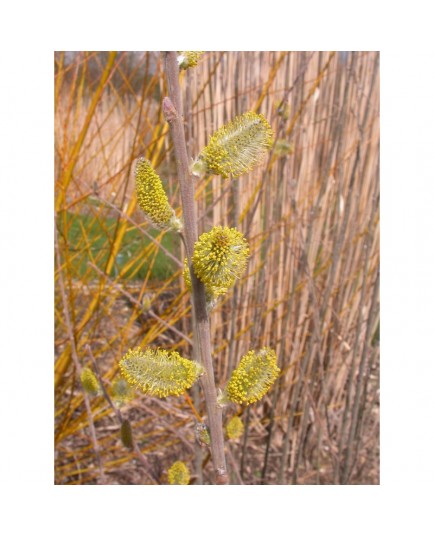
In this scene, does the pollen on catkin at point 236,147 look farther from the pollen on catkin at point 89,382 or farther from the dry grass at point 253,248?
the dry grass at point 253,248

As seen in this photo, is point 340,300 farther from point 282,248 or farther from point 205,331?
point 205,331

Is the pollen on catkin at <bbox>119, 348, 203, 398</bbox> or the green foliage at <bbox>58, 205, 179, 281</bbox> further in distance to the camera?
the green foliage at <bbox>58, 205, 179, 281</bbox>

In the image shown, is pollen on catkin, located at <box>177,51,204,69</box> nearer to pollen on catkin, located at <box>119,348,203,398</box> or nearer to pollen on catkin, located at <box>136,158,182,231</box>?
pollen on catkin, located at <box>136,158,182,231</box>

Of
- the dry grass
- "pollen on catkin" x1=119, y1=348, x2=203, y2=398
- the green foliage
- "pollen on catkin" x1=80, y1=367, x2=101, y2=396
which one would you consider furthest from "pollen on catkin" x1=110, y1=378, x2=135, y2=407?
the green foliage

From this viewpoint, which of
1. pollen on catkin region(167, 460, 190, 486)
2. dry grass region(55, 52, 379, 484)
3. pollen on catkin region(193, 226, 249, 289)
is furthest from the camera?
dry grass region(55, 52, 379, 484)

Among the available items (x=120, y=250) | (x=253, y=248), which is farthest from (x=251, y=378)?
(x=120, y=250)

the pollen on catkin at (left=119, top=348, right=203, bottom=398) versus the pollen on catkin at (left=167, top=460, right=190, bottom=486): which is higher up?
the pollen on catkin at (left=119, top=348, right=203, bottom=398)
